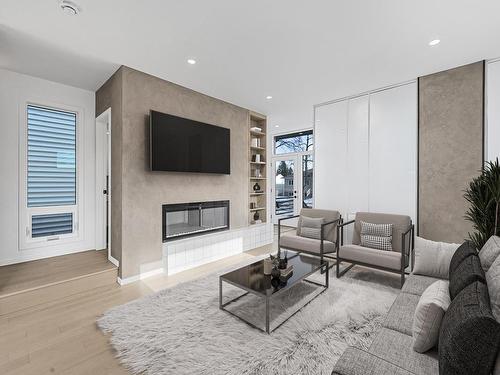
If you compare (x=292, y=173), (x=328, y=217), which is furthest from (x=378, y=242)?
(x=292, y=173)

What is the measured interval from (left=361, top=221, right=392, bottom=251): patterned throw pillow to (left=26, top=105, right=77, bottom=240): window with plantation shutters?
4.21 metres

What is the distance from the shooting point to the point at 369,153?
12.6 ft

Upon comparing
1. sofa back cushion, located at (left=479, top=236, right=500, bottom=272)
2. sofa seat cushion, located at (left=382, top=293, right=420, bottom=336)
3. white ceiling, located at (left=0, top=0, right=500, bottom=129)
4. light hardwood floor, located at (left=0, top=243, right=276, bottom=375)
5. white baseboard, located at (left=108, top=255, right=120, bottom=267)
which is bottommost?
light hardwood floor, located at (left=0, top=243, right=276, bottom=375)

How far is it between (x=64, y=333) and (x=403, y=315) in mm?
2667

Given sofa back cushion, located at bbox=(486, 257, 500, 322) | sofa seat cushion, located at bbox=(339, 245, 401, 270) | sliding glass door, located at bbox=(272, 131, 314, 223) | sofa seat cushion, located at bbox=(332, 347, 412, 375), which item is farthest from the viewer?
sliding glass door, located at bbox=(272, 131, 314, 223)

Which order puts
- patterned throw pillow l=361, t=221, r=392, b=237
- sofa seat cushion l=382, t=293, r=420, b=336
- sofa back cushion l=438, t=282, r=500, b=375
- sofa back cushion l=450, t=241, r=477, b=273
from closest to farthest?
Result: 1. sofa back cushion l=438, t=282, r=500, b=375
2. sofa seat cushion l=382, t=293, r=420, b=336
3. sofa back cushion l=450, t=241, r=477, b=273
4. patterned throw pillow l=361, t=221, r=392, b=237

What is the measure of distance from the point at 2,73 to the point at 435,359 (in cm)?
501

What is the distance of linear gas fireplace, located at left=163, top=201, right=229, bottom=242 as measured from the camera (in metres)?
3.62

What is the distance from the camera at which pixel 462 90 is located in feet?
10.0

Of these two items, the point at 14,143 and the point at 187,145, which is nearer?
the point at 14,143

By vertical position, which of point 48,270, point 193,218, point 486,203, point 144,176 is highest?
point 144,176

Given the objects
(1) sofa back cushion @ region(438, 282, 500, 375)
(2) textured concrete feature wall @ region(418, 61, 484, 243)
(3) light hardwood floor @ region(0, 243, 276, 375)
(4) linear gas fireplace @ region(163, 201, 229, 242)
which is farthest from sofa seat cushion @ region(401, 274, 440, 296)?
(4) linear gas fireplace @ region(163, 201, 229, 242)

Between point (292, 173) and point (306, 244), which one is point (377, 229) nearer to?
point (306, 244)

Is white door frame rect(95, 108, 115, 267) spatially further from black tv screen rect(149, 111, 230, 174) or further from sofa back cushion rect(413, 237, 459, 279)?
sofa back cushion rect(413, 237, 459, 279)
